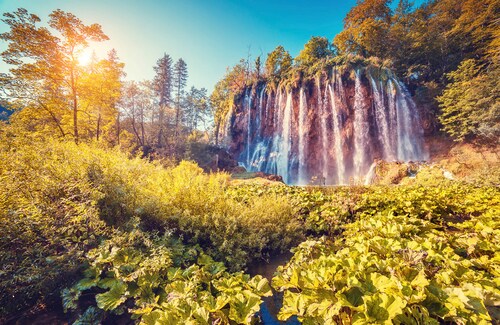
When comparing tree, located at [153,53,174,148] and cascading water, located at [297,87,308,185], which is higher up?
tree, located at [153,53,174,148]

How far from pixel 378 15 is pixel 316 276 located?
32570mm

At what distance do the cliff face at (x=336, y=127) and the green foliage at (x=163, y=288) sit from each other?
15771 mm

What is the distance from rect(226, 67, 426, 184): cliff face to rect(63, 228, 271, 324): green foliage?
51.7ft

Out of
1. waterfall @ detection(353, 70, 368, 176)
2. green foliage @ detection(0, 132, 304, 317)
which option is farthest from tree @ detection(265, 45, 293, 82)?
green foliage @ detection(0, 132, 304, 317)

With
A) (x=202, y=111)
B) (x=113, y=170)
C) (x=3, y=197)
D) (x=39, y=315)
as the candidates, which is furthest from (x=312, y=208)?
(x=202, y=111)

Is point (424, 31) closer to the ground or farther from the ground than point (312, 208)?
farther from the ground

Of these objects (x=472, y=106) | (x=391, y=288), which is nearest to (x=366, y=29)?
(x=472, y=106)

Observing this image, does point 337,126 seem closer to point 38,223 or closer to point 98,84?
point 98,84

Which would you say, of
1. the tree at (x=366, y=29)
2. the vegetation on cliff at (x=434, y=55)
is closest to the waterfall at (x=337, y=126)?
the vegetation on cliff at (x=434, y=55)

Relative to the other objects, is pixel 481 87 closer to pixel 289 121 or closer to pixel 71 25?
pixel 289 121

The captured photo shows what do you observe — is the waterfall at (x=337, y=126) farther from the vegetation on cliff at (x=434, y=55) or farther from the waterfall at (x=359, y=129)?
the vegetation on cliff at (x=434, y=55)

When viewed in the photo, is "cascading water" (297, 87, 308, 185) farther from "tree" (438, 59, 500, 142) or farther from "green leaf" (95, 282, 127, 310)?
"green leaf" (95, 282, 127, 310)

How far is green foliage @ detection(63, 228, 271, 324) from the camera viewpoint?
5.34 feet

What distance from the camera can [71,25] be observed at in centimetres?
1115
